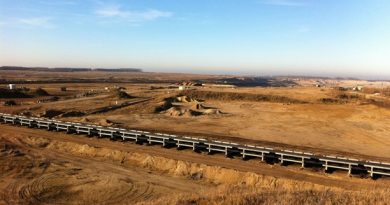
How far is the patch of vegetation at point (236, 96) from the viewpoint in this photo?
76431mm

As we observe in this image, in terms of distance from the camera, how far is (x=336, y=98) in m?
74.2

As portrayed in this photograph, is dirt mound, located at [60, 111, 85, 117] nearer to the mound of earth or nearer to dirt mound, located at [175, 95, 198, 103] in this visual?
the mound of earth

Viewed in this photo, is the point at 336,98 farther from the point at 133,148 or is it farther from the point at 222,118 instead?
the point at 133,148

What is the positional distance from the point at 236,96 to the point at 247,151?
52.5 m

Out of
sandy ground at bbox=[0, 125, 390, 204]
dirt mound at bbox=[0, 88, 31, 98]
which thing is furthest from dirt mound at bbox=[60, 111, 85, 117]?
dirt mound at bbox=[0, 88, 31, 98]

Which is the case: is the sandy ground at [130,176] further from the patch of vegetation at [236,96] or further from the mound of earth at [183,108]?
the patch of vegetation at [236,96]

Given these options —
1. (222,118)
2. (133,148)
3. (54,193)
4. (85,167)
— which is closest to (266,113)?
(222,118)

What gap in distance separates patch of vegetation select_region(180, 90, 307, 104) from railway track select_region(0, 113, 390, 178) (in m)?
44.7

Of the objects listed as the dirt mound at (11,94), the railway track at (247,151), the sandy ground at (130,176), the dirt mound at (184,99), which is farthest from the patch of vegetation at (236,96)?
the sandy ground at (130,176)

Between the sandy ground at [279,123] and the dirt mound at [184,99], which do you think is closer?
the sandy ground at [279,123]

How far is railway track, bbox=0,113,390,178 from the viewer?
23797 mm

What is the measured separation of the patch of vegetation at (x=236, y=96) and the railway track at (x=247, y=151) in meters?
44.7

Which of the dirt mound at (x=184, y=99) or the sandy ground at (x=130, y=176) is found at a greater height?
the dirt mound at (x=184, y=99)

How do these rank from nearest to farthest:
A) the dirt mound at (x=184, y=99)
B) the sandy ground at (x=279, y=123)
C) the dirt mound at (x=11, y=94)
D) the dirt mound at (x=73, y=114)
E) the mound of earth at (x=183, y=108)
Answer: the sandy ground at (x=279, y=123) < the dirt mound at (x=73, y=114) < the mound of earth at (x=183, y=108) < the dirt mound at (x=11, y=94) < the dirt mound at (x=184, y=99)
